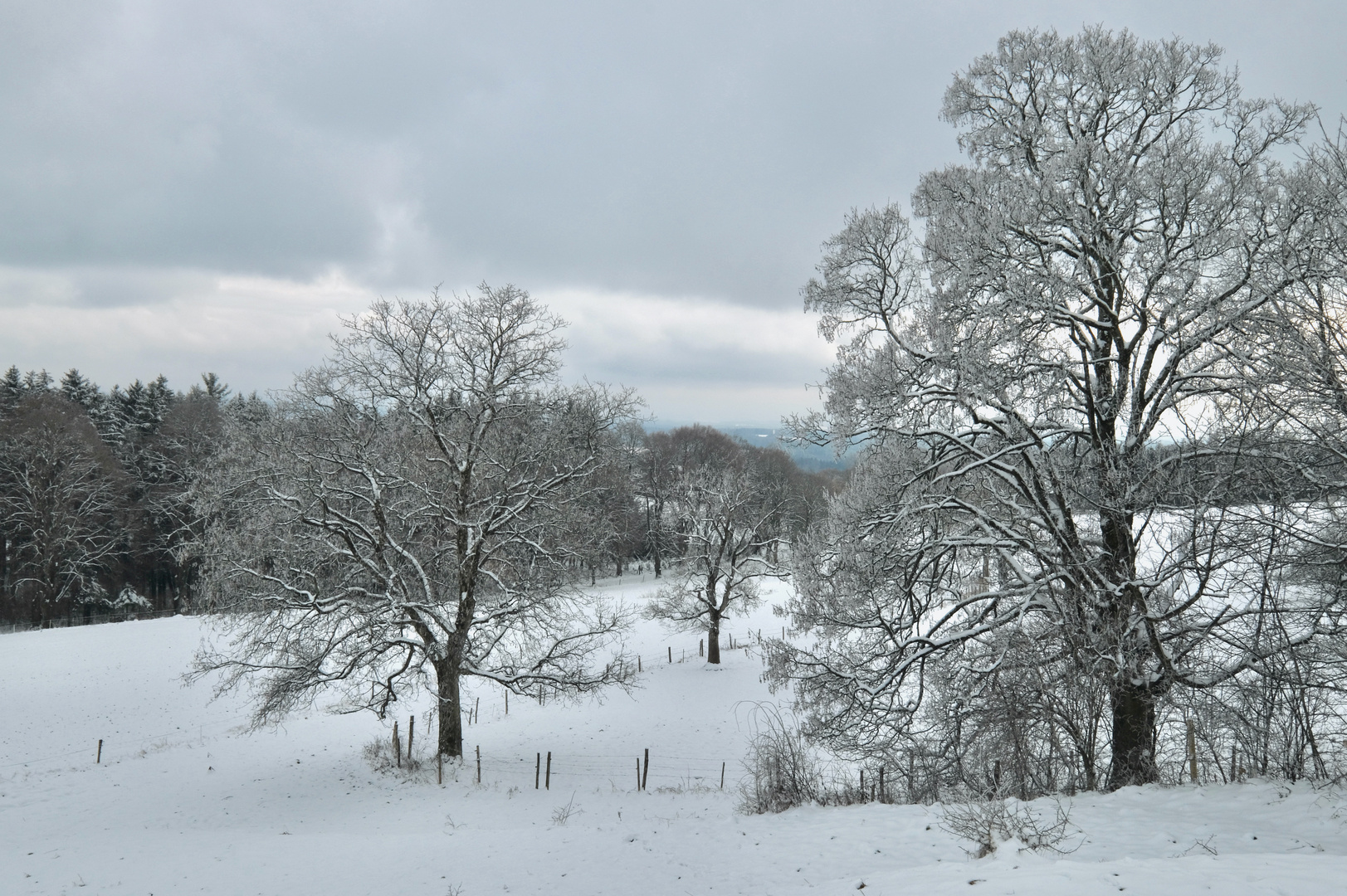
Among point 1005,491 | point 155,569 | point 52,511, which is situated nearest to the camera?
point 1005,491

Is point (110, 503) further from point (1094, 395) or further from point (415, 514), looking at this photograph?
point (1094, 395)

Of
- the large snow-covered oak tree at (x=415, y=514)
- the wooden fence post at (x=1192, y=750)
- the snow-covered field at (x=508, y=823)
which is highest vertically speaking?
the large snow-covered oak tree at (x=415, y=514)

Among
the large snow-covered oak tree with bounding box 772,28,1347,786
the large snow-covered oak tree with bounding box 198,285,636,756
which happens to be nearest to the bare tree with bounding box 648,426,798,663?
the large snow-covered oak tree with bounding box 198,285,636,756

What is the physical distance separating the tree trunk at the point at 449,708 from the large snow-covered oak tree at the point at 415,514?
4 cm

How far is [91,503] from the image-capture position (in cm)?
3303

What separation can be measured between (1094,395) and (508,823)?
1101cm

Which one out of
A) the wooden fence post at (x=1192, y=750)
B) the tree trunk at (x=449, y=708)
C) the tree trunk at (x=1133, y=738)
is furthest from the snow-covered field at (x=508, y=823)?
the wooden fence post at (x=1192, y=750)

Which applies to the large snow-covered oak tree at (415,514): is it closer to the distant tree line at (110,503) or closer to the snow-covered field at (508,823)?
the snow-covered field at (508,823)

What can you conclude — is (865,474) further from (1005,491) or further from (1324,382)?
(1324,382)

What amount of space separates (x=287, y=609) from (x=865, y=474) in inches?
445

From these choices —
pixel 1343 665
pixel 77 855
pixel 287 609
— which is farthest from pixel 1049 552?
pixel 77 855

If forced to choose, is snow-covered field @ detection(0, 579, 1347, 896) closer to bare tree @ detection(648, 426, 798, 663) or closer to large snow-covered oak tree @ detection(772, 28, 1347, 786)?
large snow-covered oak tree @ detection(772, 28, 1347, 786)

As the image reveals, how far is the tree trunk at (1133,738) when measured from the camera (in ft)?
26.4

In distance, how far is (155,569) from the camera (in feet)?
129
